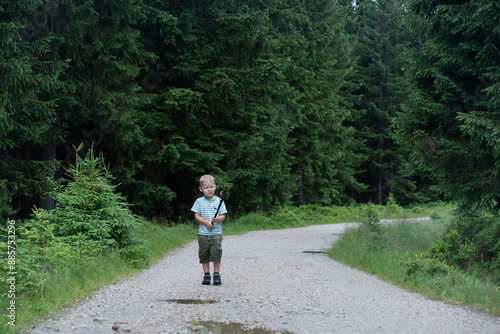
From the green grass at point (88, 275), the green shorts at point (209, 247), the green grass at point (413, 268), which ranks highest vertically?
the green shorts at point (209, 247)

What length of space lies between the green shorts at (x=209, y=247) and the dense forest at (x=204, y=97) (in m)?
3.81

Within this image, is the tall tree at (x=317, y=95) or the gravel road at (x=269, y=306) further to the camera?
the tall tree at (x=317, y=95)

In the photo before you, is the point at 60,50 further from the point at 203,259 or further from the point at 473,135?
the point at 473,135

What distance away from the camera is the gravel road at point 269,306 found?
15.6ft

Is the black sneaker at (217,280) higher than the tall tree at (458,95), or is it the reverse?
the tall tree at (458,95)

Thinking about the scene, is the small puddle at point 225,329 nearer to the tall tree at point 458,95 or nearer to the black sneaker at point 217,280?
the black sneaker at point 217,280

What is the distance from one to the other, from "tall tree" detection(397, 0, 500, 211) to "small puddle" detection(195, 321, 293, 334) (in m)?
7.01

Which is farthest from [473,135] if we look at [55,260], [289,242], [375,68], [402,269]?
[375,68]

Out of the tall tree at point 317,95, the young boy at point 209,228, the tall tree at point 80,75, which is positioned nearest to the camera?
the young boy at point 209,228

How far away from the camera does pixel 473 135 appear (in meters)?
9.87

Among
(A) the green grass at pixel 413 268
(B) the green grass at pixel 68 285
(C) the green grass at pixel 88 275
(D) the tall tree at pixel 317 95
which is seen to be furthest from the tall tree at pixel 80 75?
(D) the tall tree at pixel 317 95

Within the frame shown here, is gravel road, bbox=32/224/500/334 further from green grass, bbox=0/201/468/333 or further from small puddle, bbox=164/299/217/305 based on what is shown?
green grass, bbox=0/201/468/333

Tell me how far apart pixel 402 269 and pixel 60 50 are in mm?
11556

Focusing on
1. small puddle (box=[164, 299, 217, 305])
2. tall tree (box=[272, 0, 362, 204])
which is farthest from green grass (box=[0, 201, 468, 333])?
tall tree (box=[272, 0, 362, 204])
